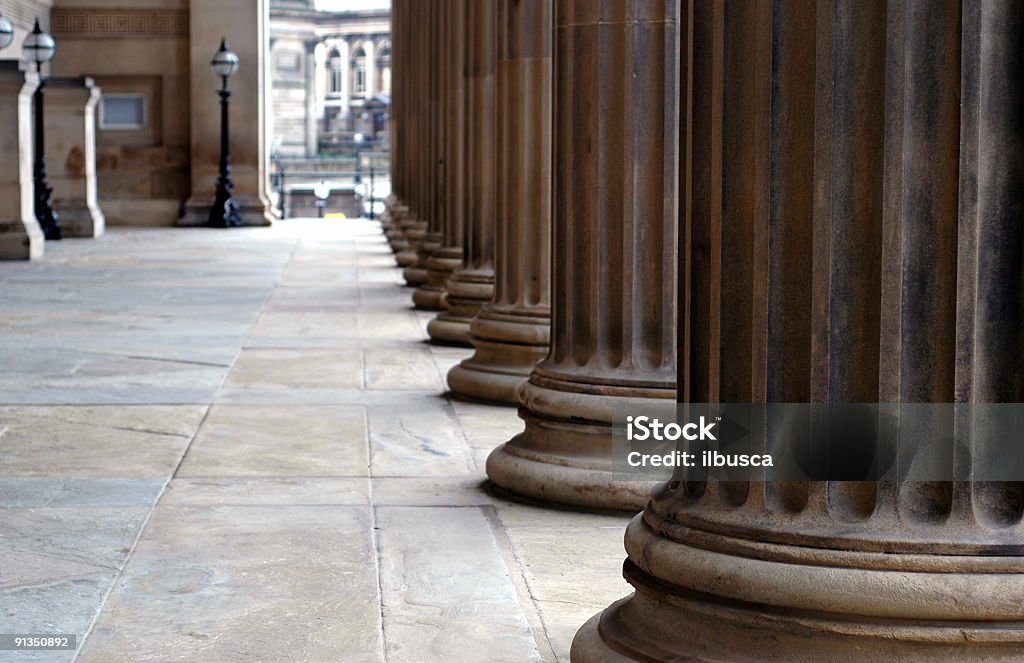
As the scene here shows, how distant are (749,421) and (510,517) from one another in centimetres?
244

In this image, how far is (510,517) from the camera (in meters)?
5.57

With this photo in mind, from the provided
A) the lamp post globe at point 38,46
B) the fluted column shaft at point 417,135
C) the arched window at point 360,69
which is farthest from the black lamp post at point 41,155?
the arched window at point 360,69

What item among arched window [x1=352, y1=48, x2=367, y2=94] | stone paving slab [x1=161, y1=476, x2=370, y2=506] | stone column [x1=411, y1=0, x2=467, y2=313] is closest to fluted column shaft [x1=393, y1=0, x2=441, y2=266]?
stone column [x1=411, y1=0, x2=467, y2=313]

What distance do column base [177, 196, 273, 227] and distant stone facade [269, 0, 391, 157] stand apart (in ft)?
196

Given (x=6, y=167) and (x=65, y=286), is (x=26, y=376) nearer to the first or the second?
(x=65, y=286)

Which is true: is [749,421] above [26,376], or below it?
above

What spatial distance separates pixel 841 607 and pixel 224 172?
2657 cm

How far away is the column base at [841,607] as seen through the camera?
295cm

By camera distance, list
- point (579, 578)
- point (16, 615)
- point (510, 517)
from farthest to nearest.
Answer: point (510, 517), point (579, 578), point (16, 615)

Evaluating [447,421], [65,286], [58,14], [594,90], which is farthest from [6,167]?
[594,90]

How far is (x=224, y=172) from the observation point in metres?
28.7

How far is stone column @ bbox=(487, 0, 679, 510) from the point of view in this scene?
18.5 ft

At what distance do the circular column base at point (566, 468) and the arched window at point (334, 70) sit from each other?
107536 mm

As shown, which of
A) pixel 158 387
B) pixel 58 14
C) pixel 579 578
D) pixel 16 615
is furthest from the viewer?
pixel 58 14
